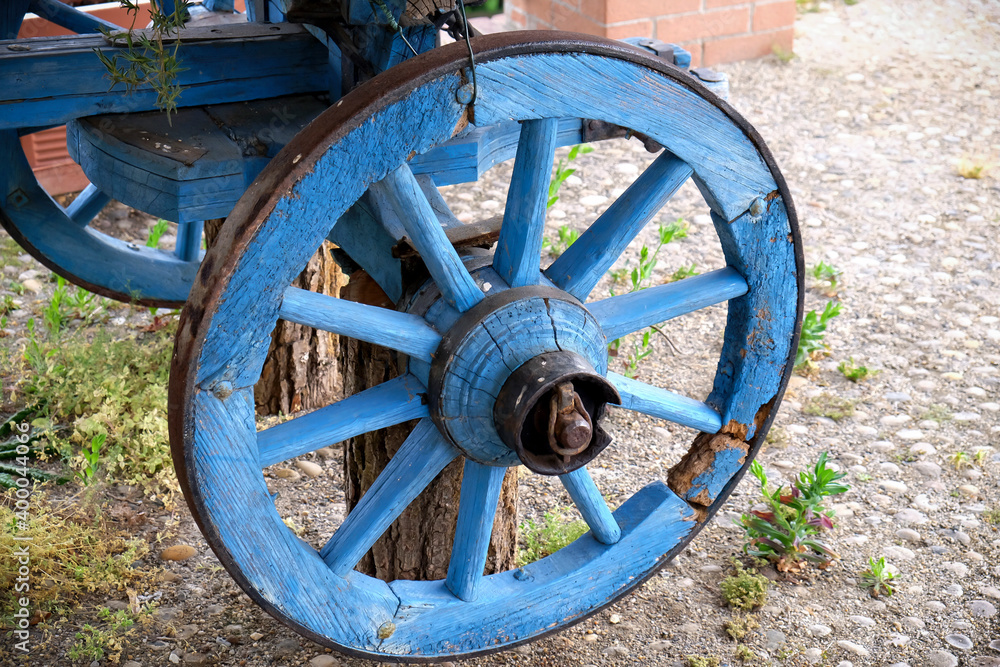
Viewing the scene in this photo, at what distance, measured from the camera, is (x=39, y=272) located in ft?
12.1

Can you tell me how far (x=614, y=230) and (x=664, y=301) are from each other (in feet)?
0.58

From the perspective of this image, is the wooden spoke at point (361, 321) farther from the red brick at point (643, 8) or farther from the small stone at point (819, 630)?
the red brick at point (643, 8)

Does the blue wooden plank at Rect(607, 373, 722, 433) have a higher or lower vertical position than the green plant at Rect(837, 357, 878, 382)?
higher

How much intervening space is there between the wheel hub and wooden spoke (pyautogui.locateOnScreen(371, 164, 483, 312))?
0.04m

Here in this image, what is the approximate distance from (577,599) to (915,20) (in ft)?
19.3

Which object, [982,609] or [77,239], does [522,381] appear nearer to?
[982,609]

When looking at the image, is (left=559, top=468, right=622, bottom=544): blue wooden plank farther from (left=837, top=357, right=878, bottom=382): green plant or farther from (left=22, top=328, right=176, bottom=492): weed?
(left=837, top=357, right=878, bottom=382): green plant

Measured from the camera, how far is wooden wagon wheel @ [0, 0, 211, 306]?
254 cm

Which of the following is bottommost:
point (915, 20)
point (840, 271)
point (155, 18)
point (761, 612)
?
point (761, 612)

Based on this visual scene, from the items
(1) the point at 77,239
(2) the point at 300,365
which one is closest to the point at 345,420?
(2) the point at 300,365

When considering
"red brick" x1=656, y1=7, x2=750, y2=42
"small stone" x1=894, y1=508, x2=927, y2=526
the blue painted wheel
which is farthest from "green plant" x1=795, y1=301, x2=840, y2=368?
"red brick" x1=656, y1=7, x2=750, y2=42

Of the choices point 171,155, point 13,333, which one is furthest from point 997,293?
point 13,333

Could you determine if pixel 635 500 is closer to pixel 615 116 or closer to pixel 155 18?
pixel 615 116

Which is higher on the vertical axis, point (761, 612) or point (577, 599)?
point (577, 599)
